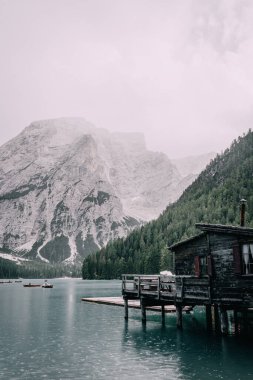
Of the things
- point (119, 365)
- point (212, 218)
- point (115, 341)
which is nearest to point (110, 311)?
point (115, 341)

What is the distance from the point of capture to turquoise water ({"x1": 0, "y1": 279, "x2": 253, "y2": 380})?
2795 centimetres

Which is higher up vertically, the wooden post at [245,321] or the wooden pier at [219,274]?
the wooden pier at [219,274]

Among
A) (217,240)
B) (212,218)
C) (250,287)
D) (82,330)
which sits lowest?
(82,330)

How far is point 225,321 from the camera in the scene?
129 ft

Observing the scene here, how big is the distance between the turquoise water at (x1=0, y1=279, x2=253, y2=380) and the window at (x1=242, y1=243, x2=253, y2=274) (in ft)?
20.7

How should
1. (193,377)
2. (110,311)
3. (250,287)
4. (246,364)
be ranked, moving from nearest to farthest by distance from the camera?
A: (193,377), (246,364), (250,287), (110,311)

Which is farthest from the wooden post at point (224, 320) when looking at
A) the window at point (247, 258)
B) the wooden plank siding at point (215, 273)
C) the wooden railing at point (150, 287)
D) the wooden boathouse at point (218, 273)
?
the wooden railing at point (150, 287)

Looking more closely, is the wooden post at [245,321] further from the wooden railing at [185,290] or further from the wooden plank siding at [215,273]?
the wooden railing at [185,290]

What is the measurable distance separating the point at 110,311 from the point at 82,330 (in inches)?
768

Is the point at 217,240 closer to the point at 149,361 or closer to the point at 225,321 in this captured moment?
the point at 225,321

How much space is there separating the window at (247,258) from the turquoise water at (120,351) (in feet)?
20.7

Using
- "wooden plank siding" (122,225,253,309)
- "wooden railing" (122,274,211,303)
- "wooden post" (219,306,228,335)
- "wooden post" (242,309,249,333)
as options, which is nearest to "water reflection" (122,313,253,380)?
"wooden post" (219,306,228,335)

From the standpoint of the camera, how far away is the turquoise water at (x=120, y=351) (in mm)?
27953

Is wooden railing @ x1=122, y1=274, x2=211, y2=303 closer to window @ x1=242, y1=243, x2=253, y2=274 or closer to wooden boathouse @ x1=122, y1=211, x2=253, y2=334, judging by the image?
wooden boathouse @ x1=122, y1=211, x2=253, y2=334
